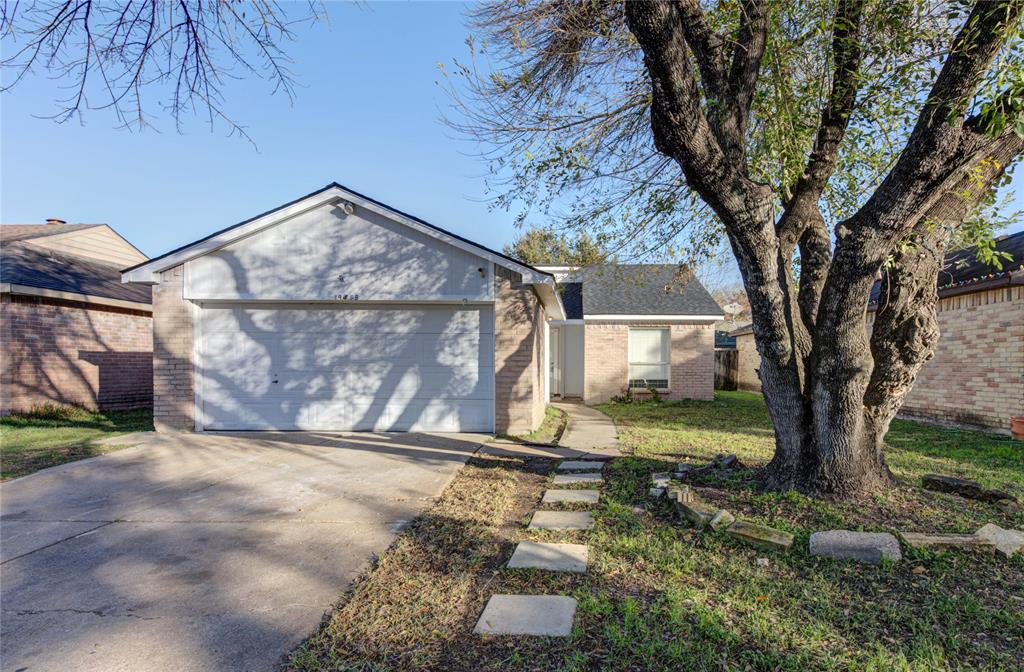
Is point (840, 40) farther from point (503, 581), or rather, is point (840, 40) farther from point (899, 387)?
point (503, 581)

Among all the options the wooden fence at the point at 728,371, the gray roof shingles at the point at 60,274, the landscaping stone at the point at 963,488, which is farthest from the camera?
the wooden fence at the point at 728,371

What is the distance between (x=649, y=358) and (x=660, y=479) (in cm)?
1020

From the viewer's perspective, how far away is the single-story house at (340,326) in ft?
30.7

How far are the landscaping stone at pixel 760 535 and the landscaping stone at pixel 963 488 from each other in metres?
2.46

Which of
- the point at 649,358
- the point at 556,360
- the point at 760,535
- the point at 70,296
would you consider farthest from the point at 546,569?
the point at 556,360

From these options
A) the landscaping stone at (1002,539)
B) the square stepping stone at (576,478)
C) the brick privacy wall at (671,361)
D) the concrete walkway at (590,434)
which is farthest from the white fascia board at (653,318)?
the landscaping stone at (1002,539)

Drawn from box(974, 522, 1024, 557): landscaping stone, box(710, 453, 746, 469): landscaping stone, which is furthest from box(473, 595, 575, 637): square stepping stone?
box(710, 453, 746, 469): landscaping stone

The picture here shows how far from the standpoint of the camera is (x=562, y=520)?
4.84 m

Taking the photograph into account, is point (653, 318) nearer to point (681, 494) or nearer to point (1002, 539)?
point (681, 494)

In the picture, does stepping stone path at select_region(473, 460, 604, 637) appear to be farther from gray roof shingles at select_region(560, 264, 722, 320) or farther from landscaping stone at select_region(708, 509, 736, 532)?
gray roof shingles at select_region(560, 264, 722, 320)

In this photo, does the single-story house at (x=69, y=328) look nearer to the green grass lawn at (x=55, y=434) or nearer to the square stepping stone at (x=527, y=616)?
the green grass lawn at (x=55, y=434)

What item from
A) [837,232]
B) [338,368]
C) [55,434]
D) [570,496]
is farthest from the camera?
[338,368]

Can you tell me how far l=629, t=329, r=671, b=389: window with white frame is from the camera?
15.6 meters

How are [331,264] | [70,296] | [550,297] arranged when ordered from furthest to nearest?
[70,296] → [550,297] → [331,264]
